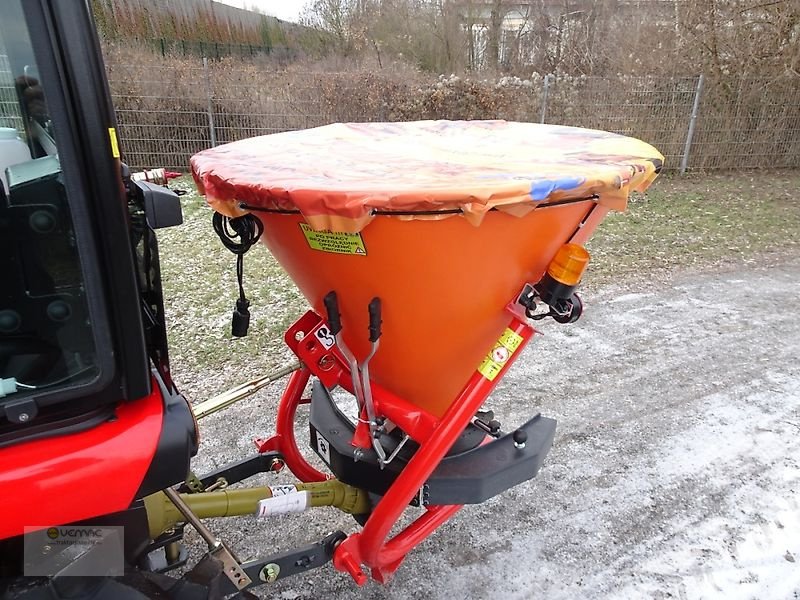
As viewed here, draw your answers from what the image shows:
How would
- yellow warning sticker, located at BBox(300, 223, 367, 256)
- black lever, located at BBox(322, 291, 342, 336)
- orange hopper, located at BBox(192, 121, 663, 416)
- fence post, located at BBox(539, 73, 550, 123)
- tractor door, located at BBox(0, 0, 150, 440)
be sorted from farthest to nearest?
1. fence post, located at BBox(539, 73, 550, 123)
2. black lever, located at BBox(322, 291, 342, 336)
3. yellow warning sticker, located at BBox(300, 223, 367, 256)
4. orange hopper, located at BBox(192, 121, 663, 416)
5. tractor door, located at BBox(0, 0, 150, 440)

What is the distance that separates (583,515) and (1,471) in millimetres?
2065

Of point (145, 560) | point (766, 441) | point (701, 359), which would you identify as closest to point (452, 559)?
point (145, 560)

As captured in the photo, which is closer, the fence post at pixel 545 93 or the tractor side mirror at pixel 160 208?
the tractor side mirror at pixel 160 208

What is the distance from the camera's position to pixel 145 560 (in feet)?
5.70

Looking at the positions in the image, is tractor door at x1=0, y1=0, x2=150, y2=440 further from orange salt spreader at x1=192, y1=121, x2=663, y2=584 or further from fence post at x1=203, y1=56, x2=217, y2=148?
fence post at x1=203, y1=56, x2=217, y2=148

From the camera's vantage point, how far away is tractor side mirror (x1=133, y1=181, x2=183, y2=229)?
3.72 feet

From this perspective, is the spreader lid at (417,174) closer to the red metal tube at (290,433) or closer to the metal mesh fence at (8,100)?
the metal mesh fence at (8,100)

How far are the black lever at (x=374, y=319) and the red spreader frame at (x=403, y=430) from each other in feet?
0.82

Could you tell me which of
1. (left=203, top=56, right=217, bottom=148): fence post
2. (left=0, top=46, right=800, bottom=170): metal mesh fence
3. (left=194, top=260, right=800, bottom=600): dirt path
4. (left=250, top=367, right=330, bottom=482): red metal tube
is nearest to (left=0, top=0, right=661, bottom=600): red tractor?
(left=250, top=367, right=330, bottom=482): red metal tube

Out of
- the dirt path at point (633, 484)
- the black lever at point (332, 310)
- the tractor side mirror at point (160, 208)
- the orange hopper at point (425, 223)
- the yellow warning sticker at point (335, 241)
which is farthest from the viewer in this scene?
the dirt path at point (633, 484)


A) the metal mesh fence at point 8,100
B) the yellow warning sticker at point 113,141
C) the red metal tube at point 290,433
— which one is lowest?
the red metal tube at point 290,433

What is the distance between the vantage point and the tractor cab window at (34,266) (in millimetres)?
1073

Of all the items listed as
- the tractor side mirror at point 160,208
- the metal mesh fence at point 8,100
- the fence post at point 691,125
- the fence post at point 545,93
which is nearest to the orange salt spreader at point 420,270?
the tractor side mirror at point 160,208

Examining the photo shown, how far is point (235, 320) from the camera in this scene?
5.70ft
